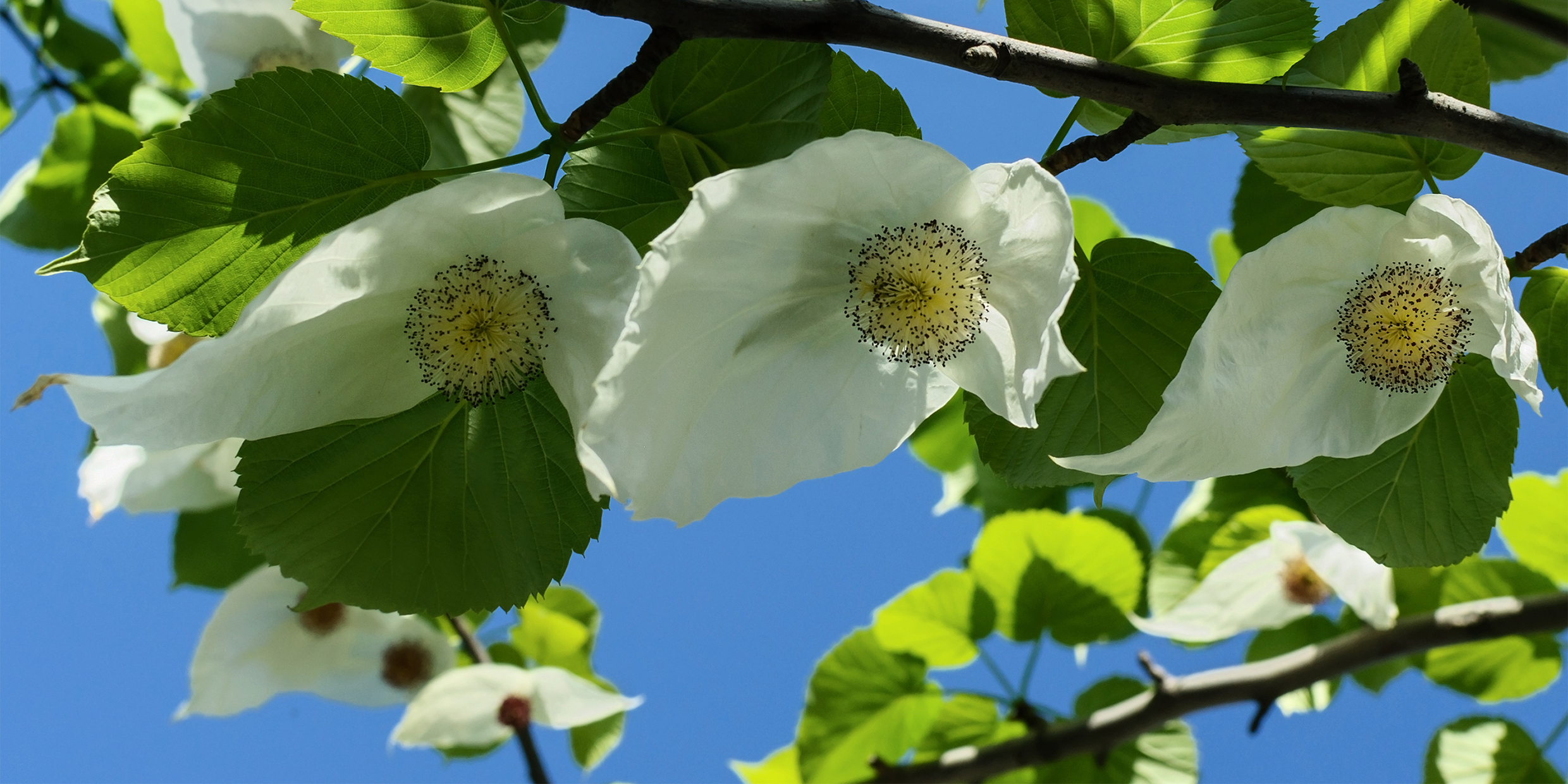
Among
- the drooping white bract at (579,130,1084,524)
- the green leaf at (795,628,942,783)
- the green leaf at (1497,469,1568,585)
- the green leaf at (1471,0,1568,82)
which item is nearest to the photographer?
the drooping white bract at (579,130,1084,524)

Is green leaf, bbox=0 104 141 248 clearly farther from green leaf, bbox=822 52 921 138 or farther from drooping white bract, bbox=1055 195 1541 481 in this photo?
drooping white bract, bbox=1055 195 1541 481

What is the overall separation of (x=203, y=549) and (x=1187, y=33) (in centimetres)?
124

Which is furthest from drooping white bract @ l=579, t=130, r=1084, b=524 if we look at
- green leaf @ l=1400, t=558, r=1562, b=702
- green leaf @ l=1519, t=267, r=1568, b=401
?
green leaf @ l=1400, t=558, r=1562, b=702

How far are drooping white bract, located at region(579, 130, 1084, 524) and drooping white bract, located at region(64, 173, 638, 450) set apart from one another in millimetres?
52

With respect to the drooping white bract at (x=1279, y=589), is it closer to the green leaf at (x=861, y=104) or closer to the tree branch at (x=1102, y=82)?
the tree branch at (x=1102, y=82)

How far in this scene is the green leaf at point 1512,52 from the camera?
900 mm

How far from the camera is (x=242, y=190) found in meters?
0.47

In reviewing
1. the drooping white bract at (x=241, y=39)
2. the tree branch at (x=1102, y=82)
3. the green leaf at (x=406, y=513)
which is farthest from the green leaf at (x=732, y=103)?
A: the drooping white bract at (x=241, y=39)

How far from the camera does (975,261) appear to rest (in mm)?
457

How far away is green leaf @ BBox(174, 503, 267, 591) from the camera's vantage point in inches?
48.7

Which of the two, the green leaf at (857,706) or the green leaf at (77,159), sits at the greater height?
the green leaf at (77,159)

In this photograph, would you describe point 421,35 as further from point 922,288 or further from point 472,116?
point 472,116

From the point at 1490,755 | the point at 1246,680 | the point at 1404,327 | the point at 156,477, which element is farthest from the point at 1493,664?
the point at 156,477

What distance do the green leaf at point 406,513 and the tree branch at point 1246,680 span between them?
0.66 m
